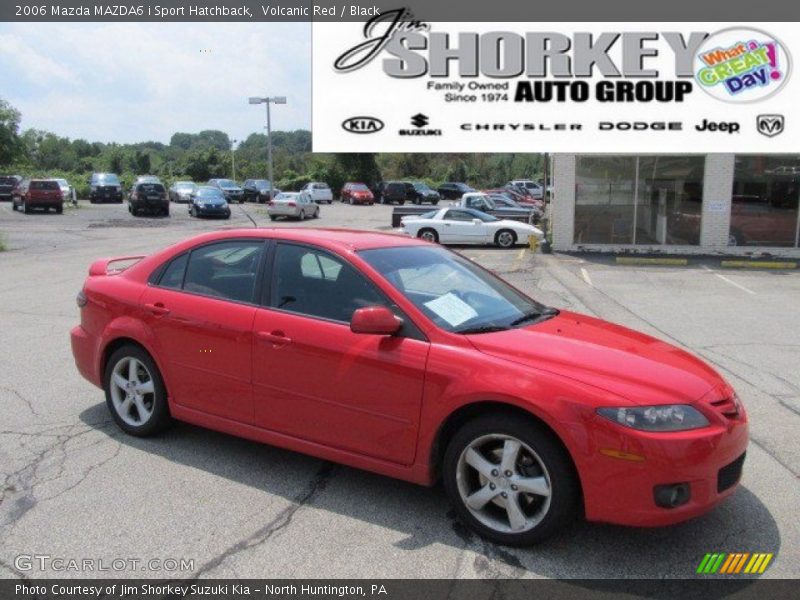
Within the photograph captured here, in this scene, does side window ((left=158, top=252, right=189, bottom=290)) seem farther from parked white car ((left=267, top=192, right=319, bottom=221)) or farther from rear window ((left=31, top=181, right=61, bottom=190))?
rear window ((left=31, top=181, right=61, bottom=190))

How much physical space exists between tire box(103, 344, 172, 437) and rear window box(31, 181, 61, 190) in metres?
32.5

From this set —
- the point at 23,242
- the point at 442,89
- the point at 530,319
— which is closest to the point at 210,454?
the point at 530,319

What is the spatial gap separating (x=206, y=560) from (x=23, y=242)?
67.5 feet

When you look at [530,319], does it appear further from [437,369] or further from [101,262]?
[101,262]

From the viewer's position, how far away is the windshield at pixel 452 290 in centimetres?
381

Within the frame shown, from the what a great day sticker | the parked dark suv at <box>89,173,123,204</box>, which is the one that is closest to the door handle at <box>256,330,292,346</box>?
the what a great day sticker

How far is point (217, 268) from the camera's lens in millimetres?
4527

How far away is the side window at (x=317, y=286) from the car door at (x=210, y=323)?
0.57ft

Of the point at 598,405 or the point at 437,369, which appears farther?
the point at 437,369


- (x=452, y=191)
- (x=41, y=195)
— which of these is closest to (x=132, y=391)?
(x=41, y=195)

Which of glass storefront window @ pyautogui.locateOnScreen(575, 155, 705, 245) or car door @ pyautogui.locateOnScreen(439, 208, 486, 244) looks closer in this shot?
glass storefront window @ pyautogui.locateOnScreen(575, 155, 705, 245)

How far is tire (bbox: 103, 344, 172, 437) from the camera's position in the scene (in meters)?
4.62

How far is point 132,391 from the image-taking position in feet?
15.6

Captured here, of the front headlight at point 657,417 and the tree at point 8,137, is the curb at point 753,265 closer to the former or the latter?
the front headlight at point 657,417
